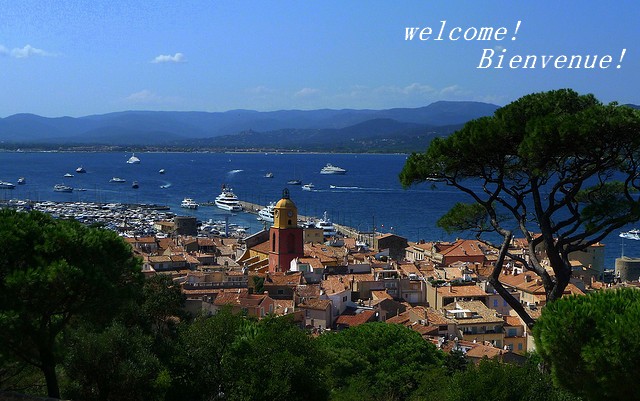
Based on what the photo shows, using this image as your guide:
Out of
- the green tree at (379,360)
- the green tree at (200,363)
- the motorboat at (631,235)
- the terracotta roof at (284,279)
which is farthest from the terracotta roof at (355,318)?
the motorboat at (631,235)

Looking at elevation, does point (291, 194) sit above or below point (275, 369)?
below

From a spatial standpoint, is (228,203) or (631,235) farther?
(228,203)

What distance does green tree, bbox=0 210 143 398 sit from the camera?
7.98 meters

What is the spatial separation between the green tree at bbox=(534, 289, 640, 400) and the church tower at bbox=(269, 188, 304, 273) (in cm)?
2558

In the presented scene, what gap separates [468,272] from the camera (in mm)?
30953

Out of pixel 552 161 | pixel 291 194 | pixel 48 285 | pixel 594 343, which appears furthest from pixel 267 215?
pixel 594 343

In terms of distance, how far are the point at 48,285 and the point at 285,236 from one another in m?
24.4

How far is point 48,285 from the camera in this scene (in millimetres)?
8023

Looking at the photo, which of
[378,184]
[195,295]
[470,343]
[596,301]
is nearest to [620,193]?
[596,301]

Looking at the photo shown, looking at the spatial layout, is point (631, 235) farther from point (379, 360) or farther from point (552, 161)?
point (552, 161)

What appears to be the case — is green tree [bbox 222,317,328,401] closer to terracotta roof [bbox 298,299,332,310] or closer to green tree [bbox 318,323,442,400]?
green tree [bbox 318,323,442,400]

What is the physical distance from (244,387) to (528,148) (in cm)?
467

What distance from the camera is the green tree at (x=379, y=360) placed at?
48.9ft

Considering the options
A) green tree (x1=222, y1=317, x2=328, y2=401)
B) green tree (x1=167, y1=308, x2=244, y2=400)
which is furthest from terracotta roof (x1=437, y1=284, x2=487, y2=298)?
green tree (x1=167, y1=308, x2=244, y2=400)
